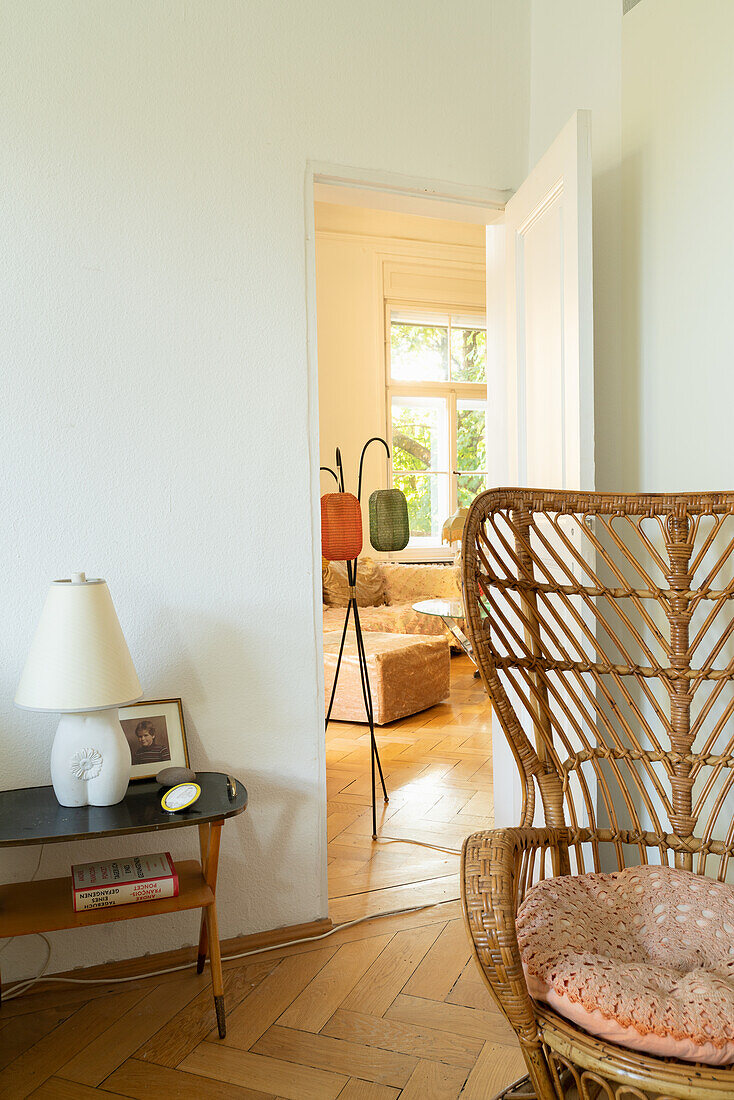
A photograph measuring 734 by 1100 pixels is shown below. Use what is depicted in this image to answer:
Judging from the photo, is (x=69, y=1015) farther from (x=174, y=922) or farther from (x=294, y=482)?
(x=294, y=482)

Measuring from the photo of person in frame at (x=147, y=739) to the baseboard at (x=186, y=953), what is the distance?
1.82 feet

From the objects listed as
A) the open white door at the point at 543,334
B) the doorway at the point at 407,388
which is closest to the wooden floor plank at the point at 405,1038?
the open white door at the point at 543,334

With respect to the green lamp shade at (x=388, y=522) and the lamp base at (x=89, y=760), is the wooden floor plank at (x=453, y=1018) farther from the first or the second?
the green lamp shade at (x=388, y=522)

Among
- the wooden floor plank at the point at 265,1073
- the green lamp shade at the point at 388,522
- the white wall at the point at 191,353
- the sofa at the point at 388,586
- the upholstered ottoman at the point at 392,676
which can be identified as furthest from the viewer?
the sofa at the point at 388,586

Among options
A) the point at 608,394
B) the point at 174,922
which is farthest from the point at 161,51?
the point at 174,922

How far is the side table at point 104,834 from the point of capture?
1733 mm

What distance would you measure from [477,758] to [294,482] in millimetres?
2161

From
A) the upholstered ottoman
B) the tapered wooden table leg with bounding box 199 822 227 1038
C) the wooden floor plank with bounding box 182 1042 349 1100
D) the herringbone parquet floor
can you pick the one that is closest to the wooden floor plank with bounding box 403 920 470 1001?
the herringbone parquet floor

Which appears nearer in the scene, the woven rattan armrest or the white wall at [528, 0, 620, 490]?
the woven rattan armrest

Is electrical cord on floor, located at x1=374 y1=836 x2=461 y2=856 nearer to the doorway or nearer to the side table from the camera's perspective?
the side table

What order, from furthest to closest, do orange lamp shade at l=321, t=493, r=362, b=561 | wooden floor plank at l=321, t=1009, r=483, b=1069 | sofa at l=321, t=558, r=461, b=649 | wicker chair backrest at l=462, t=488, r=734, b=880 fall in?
1. sofa at l=321, t=558, r=461, b=649
2. orange lamp shade at l=321, t=493, r=362, b=561
3. wooden floor plank at l=321, t=1009, r=483, b=1069
4. wicker chair backrest at l=462, t=488, r=734, b=880

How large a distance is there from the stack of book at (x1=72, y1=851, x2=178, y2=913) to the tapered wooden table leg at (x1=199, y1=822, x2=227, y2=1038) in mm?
86

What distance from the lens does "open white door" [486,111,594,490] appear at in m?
2.02

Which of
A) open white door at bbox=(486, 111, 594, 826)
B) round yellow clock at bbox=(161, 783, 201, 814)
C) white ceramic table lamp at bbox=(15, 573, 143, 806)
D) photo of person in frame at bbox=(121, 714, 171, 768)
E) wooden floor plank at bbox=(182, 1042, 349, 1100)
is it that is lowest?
wooden floor plank at bbox=(182, 1042, 349, 1100)
